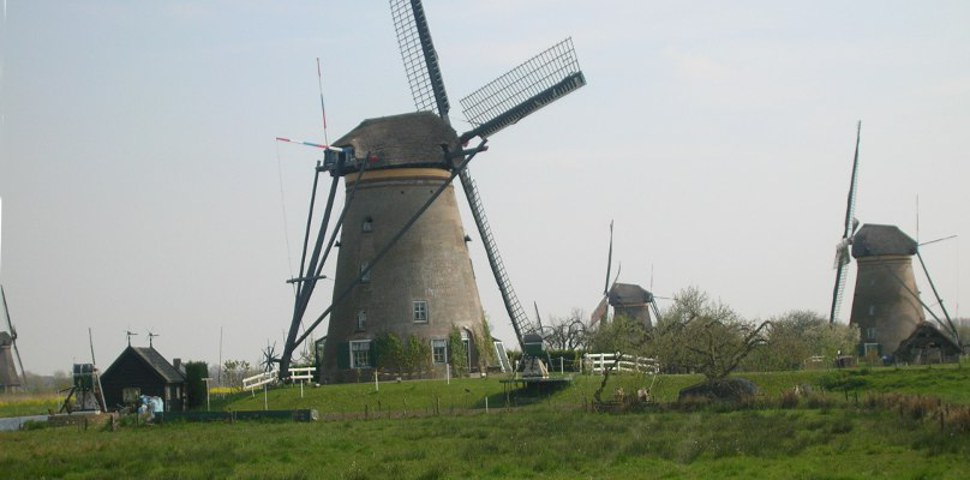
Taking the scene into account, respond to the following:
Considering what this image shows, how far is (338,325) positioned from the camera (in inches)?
2066

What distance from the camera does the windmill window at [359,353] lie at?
5175cm

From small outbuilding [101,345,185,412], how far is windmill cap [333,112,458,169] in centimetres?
1057

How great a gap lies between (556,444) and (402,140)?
78.9ft

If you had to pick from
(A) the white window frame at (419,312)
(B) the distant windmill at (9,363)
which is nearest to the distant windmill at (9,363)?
(B) the distant windmill at (9,363)

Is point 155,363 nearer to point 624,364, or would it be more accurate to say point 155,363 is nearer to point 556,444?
point 624,364

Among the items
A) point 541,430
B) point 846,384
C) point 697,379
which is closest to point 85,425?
point 541,430

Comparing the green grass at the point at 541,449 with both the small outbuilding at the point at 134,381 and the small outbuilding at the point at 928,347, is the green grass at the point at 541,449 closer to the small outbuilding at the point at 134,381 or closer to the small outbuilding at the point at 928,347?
the small outbuilding at the point at 134,381

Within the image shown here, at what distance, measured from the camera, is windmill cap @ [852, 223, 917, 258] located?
8031 centimetres

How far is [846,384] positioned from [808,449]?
57.2 feet

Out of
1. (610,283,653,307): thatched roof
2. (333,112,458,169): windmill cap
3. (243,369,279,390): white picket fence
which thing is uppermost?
(333,112,458,169): windmill cap

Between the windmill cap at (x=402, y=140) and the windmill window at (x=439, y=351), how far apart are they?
21.5ft

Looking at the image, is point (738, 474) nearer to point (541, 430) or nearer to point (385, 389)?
point (541, 430)

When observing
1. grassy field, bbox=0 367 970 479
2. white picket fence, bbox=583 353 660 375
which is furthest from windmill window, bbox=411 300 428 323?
grassy field, bbox=0 367 970 479

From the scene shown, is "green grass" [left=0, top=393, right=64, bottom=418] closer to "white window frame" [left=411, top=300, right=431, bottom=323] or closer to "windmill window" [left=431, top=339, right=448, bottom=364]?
"white window frame" [left=411, top=300, right=431, bottom=323]
